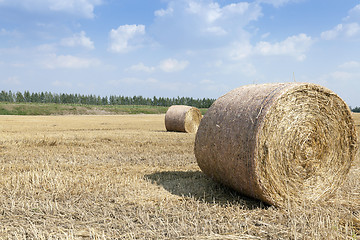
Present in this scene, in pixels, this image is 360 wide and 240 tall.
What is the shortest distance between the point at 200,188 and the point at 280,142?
5.47ft

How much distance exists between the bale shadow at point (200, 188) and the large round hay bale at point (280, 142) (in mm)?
185

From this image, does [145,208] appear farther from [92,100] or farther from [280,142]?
[92,100]

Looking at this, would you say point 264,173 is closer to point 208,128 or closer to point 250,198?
point 250,198

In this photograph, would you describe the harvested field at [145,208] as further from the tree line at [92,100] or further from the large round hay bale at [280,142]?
the tree line at [92,100]

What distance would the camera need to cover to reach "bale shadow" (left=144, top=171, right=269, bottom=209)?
5.11 metres

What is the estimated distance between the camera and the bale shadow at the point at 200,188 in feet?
16.8

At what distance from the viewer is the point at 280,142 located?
5.06m

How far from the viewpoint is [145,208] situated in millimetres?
4699

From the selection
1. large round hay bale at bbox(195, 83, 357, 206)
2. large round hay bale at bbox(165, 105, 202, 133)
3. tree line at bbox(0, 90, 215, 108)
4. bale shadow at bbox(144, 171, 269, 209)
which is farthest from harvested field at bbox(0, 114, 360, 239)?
tree line at bbox(0, 90, 215, 108)

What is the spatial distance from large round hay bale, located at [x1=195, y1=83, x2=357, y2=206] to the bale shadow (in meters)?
0.18

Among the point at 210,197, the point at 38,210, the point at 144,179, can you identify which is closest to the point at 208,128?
the point at 210,197

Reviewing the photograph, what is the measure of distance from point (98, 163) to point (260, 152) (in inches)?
188

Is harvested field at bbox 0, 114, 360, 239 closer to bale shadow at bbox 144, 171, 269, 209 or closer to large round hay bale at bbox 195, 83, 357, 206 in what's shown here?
bale shadow at bbox 144, 171, 269, 209

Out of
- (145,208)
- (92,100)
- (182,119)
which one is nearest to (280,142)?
(145,208)
